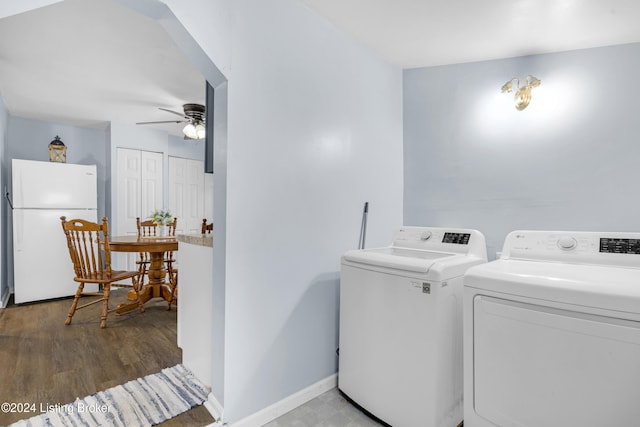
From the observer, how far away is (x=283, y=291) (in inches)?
70.3

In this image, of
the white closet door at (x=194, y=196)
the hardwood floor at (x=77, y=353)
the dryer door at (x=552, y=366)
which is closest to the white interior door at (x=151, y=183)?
the white closet door at (x=194, y=196)

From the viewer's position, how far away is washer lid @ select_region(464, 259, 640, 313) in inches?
40.8

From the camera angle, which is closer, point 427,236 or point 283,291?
point 283,291

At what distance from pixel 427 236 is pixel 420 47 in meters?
1.27

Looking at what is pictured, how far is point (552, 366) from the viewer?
44.8 inches

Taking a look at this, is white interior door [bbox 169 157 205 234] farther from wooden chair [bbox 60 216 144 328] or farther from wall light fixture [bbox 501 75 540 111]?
wall light fixture [bbox 501 75 540 111]

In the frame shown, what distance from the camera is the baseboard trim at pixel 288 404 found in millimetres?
1626

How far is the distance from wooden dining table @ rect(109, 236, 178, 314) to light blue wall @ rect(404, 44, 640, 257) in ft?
7.61

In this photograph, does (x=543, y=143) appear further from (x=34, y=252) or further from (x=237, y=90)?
(x=34, y=252)

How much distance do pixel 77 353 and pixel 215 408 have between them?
147 cm

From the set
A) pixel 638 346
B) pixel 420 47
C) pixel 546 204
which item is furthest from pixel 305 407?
pixel 420 47

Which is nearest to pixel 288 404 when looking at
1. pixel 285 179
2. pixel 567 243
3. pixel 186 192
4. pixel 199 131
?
pixel 285 179

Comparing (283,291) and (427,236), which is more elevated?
(427,236)

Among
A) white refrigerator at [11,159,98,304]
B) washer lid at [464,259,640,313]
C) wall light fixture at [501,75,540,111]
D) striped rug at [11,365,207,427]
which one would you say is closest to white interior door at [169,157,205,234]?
white refrigerator at [11,159,98,304]
